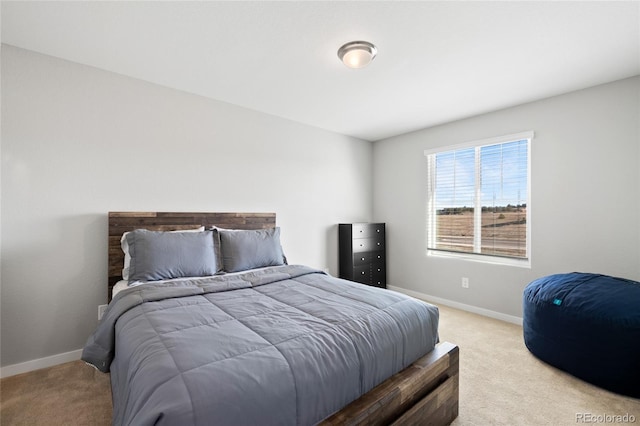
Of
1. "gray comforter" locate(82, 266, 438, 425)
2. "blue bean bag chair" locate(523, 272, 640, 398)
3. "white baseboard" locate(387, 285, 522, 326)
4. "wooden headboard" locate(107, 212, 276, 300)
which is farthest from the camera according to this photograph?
"white baseboard" locate(387, 285, 522, 326)

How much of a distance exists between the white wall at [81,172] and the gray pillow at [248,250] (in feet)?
1.81

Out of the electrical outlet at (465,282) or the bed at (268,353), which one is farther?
the electrical outlet at (465,282)

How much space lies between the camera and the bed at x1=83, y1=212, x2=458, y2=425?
0.96 m

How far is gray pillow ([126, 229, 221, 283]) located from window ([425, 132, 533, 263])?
9.92 ft

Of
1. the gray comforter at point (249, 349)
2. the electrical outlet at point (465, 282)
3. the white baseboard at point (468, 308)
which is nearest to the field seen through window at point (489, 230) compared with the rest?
the electrical outlet at point (465, 282)

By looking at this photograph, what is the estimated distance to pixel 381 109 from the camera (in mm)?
3395

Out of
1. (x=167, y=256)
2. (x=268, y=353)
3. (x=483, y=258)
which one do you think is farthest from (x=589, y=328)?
(x=167, y=256)

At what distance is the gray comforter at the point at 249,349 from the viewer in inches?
37.0

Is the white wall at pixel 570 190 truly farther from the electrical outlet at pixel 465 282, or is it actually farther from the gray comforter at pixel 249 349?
the gray comforter at pixel 249 349

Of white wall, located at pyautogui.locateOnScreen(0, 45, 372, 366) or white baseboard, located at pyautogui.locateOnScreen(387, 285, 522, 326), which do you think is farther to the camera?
white baseboard, located at pyautogui.locateOnScreen(387, 285, 522, 326)

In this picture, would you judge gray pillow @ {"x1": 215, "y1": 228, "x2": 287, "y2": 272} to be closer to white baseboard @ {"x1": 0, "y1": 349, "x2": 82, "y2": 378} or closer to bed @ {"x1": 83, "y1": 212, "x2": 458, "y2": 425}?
bed @ {"x1": 83, "y1": 212, "x2": 458, "y2": 425}


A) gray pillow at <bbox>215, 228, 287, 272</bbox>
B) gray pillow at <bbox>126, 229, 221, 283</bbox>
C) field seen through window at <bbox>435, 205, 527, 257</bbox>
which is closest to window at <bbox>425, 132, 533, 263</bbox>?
field seen through window at <bbox>435, 205, 527, 257</bbox>

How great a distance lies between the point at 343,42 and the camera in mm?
2104

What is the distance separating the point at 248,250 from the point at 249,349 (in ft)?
5.43
